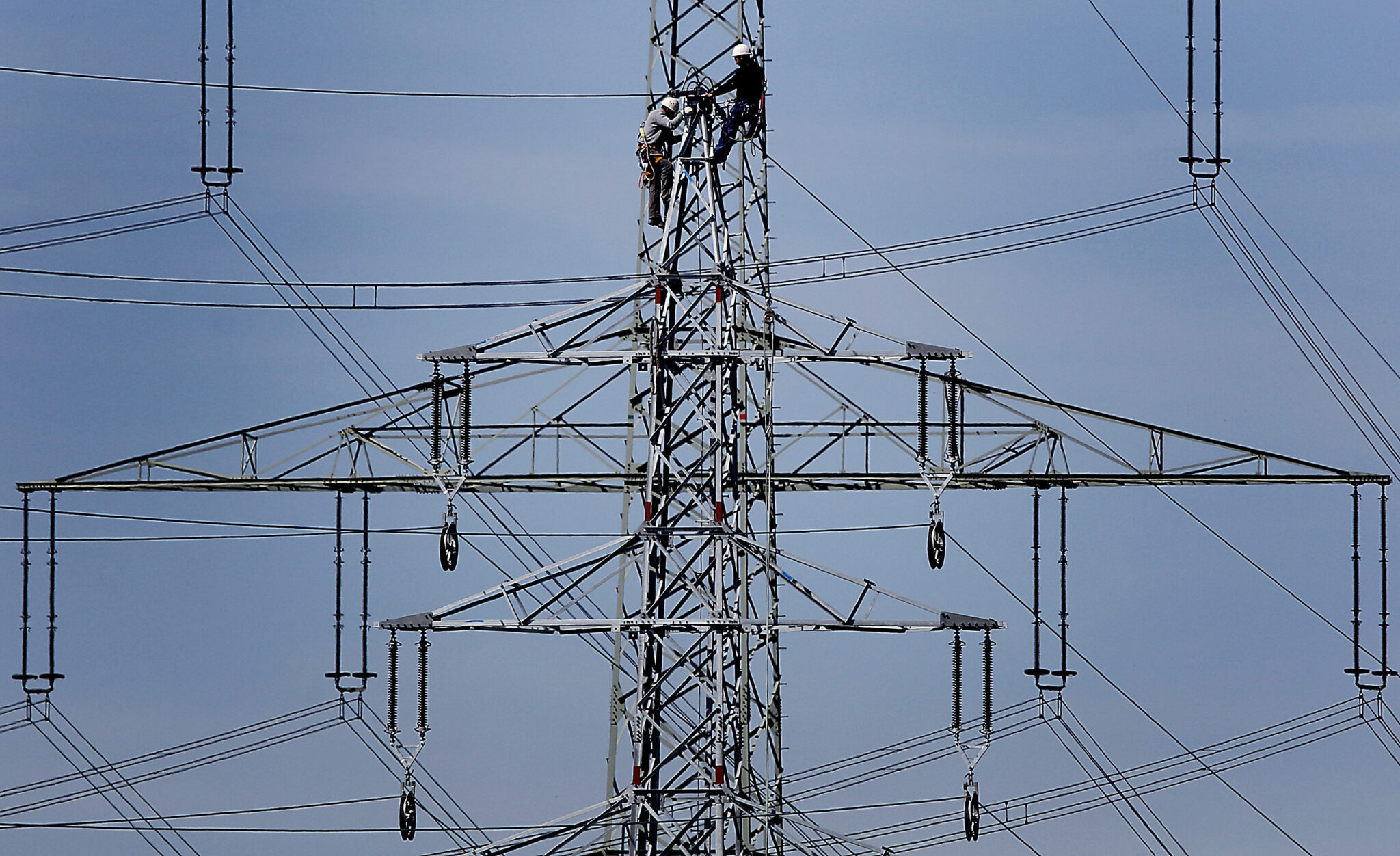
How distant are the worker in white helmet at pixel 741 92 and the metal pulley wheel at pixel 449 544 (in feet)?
20.8

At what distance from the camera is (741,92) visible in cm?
3134

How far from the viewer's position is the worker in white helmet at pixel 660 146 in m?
31.1

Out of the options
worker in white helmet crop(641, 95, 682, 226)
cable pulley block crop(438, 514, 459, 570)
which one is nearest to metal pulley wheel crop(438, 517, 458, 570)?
cable pulley block crop(438, 514, 459, 570)

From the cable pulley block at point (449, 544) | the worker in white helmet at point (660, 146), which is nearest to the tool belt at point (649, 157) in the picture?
the worker in white helmet at point (660, 146)

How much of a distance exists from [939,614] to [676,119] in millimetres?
7984

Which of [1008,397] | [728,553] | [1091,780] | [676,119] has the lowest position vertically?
[1091,780]

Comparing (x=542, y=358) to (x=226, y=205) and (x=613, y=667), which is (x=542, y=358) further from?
(x=226, y=205)

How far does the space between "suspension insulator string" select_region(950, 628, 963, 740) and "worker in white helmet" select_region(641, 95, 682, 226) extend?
7303 millimetres

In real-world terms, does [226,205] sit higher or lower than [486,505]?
higher

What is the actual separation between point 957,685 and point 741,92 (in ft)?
29.6

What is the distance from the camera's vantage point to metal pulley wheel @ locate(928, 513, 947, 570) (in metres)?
30.3

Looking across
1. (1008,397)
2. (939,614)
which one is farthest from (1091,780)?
(939,614)

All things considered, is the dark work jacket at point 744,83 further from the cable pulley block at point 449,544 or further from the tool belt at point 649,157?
the cable pulley block at point 449,544

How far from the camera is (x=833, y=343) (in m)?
29.4
